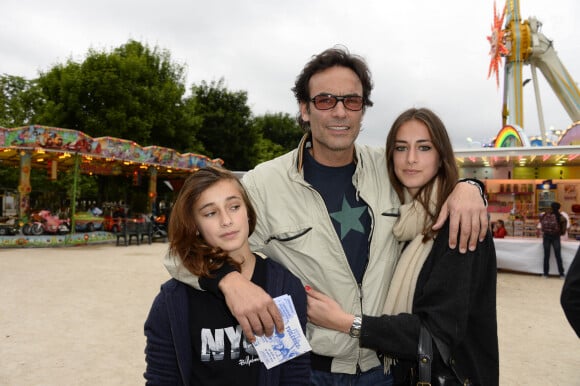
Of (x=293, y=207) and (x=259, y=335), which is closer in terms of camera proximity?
(x=259, y=335)

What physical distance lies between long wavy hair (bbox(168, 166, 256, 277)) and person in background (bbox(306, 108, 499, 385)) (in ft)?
1.32

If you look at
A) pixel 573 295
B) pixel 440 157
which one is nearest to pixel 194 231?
pixel 440 157

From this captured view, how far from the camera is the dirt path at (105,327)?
424cm

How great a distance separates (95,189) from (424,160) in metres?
31.9

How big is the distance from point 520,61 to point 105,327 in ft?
71.3

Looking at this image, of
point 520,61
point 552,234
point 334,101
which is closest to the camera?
point 334,101

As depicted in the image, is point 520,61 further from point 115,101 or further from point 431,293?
point 431,293

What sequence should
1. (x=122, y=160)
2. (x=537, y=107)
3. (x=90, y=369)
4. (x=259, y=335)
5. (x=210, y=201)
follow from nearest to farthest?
(x=259, y=335)
(x=210, y=201)
(x=90, y=369)
(x=122, y=160)
(x=537, y=107)

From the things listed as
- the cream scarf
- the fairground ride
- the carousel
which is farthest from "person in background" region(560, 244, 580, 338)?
the fairground ride

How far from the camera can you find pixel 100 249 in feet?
47.6

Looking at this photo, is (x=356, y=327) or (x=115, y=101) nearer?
(x=356, y=327)

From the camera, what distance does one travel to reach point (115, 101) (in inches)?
851

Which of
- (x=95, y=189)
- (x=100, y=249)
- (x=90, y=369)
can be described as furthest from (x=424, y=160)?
(x=95, y=189)

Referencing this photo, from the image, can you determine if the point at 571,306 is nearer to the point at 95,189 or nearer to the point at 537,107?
the point at 537,107
